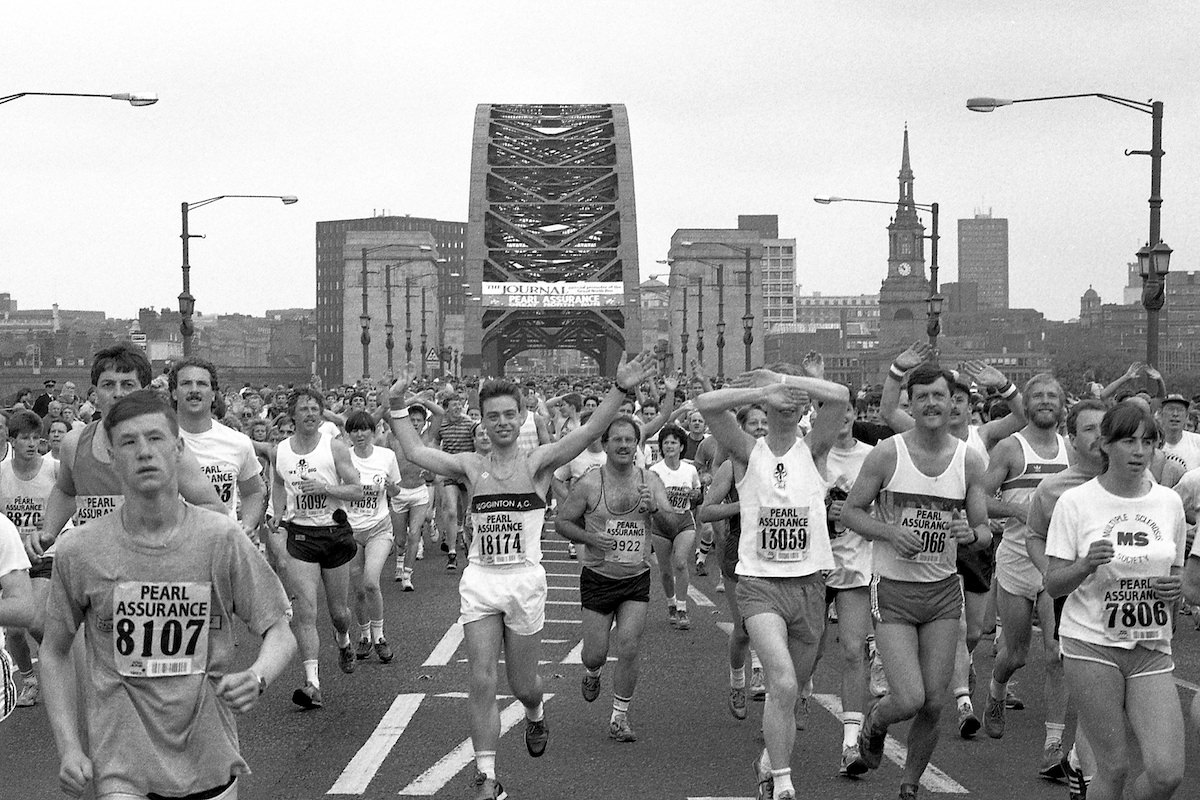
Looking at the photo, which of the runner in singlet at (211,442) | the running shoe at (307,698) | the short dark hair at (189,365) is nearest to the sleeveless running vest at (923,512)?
the runner in singlet at (211,442)

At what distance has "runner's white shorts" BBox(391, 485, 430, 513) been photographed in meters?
15.8

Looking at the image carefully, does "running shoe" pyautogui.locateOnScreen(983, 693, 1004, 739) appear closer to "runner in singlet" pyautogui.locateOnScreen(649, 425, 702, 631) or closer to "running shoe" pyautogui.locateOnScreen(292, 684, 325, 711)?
"running shoe" pyautogui.locateOnScreen(292, 684, 325, 711)

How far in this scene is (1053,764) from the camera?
7.80 m

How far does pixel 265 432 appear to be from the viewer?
660 inches

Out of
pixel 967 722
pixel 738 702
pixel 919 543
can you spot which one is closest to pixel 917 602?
pixel 919 543

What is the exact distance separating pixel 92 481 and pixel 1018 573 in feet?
16.4

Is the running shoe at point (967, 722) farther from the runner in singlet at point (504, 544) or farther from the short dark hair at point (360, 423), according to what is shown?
the short dark hair at point (360, 423)

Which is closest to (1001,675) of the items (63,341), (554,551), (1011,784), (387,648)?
(1011,784)

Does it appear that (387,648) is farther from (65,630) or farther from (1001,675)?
(65,630)

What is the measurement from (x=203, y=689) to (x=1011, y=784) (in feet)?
15.2

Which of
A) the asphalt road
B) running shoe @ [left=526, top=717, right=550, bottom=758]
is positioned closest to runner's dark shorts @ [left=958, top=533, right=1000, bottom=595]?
the asphalt road

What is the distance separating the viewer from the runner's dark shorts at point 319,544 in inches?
403

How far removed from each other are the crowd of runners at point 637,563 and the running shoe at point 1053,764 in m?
0.01

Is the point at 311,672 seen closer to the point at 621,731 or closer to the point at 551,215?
the point at 621,731
